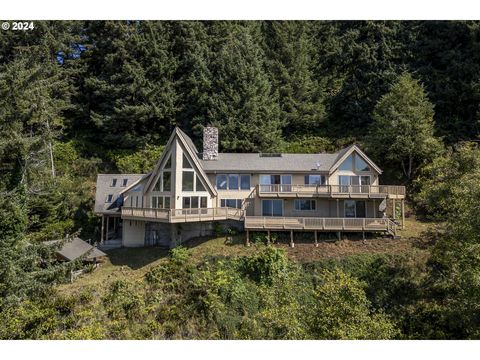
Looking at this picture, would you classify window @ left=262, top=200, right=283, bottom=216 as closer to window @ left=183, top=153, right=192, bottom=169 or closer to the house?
the house

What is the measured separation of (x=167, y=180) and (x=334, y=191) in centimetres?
1207

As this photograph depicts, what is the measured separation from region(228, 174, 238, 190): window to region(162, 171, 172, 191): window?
4.60 m

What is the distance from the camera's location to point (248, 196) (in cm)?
2531

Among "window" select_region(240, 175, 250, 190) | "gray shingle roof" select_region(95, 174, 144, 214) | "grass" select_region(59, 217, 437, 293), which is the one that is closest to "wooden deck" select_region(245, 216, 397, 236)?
"grass" select_region(59, 217, 437, 293)

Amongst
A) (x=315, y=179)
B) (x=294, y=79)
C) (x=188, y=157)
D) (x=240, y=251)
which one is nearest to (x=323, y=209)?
(x=315, y=179)

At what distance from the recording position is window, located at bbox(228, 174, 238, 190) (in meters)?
25.5

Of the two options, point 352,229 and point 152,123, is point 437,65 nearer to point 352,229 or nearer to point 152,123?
point 352,229

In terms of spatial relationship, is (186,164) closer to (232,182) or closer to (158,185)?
(158,185)

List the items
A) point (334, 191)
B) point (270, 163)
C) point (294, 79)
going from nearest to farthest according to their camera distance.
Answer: point (334, 191)
point (270, 163)
point (294, 79)

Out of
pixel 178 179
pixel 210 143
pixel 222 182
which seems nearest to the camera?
pixel 178 179

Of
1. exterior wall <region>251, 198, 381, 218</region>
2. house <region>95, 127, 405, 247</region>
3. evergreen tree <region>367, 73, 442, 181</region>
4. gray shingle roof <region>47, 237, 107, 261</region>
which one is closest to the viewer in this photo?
gray shingle roof <region>47, 237, 107, 261</region>

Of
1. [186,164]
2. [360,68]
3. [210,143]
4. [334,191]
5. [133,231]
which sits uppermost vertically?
[360,68]

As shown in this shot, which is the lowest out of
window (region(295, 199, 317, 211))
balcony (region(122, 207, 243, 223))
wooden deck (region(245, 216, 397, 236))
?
wooden deck (region(245, 216, 397, 236))

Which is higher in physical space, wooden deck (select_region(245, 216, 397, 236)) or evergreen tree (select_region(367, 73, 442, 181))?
evergreen tree (select_region(367, 73, 442, 181))
